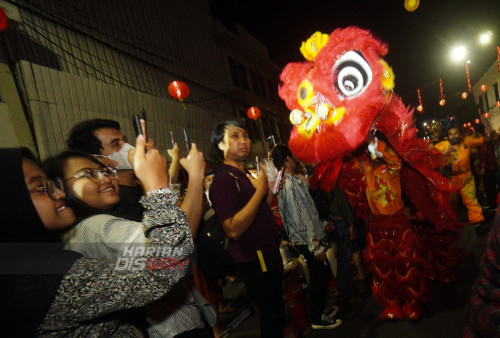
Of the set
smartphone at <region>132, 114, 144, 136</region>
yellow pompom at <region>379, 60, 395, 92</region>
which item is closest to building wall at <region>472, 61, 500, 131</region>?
yellow pompom at <region>379, 60, 395, 92</region>

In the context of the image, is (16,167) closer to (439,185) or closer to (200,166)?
(200,166)

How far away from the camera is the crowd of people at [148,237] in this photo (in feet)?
3.18

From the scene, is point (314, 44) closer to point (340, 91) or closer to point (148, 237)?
point (340, 91)

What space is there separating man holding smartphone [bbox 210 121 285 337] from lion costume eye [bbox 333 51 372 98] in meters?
1.18

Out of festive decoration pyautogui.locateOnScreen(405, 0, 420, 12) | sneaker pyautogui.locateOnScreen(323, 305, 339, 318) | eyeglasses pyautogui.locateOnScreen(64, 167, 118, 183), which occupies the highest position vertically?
festive decoration pyautogui.locateOnScreen(405, 0, 420, 12)

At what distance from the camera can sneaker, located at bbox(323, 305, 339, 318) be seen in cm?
323

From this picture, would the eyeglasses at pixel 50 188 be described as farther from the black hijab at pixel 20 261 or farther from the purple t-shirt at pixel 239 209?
the purple t-shirt at pixel 239 209

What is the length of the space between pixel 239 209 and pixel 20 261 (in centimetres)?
133

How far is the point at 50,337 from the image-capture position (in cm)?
102

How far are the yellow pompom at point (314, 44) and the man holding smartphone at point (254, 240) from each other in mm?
1452

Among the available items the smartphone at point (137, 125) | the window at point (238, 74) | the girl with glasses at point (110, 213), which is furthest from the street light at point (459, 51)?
the smartphone at point (137, 125)

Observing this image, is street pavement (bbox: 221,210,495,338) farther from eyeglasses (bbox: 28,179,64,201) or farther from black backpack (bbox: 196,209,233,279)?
eyeglasses (bbox: 28,179,64,201)

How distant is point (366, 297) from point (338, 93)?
8.28 feet

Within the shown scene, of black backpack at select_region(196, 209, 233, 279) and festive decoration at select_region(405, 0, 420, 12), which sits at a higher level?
festive decoration at select_region(405, 0, 420, 12)
